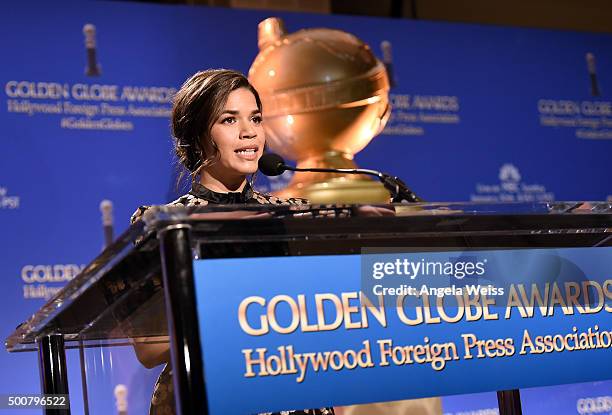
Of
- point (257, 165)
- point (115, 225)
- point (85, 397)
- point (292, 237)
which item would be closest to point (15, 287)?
point (115, 225)

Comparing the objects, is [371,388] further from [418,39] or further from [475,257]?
[418,39]

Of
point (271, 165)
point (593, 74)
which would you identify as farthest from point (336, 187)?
point (593, 74)

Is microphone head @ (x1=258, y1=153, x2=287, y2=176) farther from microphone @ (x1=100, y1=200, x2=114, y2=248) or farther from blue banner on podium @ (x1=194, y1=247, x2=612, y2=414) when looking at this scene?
microphone @ (x1=100, y1=200, x2=114, y2=248)

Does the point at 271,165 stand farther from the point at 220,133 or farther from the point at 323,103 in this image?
the point at 323,103

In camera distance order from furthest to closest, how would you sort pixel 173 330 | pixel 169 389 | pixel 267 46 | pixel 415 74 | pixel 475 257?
1. pixel 415 74
2. pixel 267 46
3. pixel 169 389
4. pixel 475 257
5. pixel 173 330

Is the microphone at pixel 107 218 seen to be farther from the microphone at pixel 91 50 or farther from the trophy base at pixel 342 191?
the trophy base at pixel 342 191

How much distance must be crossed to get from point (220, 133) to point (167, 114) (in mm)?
1881

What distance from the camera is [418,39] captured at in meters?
4.56

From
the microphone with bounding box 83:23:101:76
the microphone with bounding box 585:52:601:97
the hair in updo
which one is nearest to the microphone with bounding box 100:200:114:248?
the microphone with bounding box 83:23:101:76

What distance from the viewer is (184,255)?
1.13 m

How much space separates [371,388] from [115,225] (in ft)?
8.77

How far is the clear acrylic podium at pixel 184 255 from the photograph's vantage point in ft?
3.72

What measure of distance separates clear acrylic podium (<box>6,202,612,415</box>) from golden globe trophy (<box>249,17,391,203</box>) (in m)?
1.46

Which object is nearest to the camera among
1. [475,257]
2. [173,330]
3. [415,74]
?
[173,330]
